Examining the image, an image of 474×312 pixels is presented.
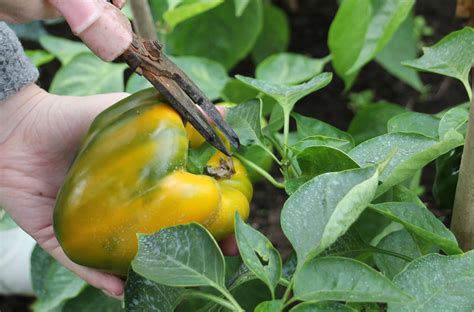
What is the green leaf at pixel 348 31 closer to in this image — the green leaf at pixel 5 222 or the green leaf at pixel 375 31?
the green leaf at pixel 375 31

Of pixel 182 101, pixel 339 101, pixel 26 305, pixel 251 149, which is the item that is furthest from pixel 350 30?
pixel 26 305

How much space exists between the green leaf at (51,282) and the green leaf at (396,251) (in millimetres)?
493

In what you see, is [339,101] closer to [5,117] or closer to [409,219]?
[5,117]

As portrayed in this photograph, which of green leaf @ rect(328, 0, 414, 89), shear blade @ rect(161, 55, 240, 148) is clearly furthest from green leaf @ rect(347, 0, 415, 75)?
shear blade @ rect(161, 55, 240, 148)

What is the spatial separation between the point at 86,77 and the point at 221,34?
1.29ft

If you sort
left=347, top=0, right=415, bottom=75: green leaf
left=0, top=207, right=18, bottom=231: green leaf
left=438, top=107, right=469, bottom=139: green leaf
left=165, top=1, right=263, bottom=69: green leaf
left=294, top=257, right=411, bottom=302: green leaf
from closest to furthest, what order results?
left=294, top=257, right=411, bottom=302: green leaf, left=438, top=107, right=469, bottom=139: green leaf, left=0, top=207, right=18, bottom=231: green leaf, left=347, top=0, right=415, bottom=75: green leaf, left=165, top=1, right=263, bottom=69: green leaf

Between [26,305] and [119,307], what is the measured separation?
57 centimetres

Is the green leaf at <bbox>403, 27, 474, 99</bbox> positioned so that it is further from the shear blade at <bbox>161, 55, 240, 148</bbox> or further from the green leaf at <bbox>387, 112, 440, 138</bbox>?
the shear blade at <bbox>161, 55, 240, 148</bbox>

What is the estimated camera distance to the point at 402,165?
2.15ft

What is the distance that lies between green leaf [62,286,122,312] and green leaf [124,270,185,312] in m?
0.41

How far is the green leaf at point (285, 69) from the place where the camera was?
4.00 ft

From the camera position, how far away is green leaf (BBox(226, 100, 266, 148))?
2.63 ft

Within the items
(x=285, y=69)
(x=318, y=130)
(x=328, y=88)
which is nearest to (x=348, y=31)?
(x=285, y=69)

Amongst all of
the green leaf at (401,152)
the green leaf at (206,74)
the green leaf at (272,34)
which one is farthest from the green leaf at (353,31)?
the green leaf at (272,34)
